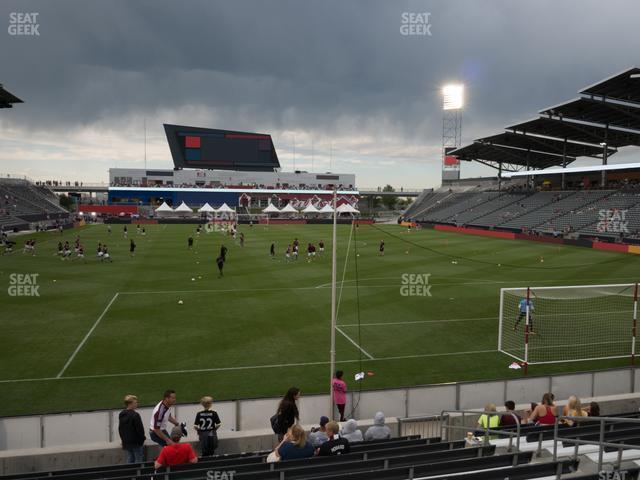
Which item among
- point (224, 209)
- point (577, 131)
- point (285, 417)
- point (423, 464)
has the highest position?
point (577, 131)

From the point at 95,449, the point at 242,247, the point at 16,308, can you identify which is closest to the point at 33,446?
the point at 95,449

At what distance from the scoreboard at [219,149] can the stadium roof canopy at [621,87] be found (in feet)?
298

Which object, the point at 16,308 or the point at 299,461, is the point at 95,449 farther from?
the point at 16,308

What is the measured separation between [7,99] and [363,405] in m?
67.0

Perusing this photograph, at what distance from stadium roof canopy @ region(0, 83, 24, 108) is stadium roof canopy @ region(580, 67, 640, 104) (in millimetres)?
63843

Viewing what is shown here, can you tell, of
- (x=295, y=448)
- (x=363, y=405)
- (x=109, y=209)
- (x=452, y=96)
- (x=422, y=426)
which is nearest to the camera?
(x=295, y=448)

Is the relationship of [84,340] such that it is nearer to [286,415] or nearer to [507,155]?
[286,415]

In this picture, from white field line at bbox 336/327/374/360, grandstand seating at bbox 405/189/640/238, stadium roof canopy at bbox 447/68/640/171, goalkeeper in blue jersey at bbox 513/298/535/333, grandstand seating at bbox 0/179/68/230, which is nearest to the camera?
white field line at bbox 336/327/374/360

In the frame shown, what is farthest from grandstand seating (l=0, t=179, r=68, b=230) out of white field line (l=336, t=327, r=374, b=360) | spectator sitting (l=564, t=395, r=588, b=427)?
spectator sitting (l=564, t=395, r=588, b=427)

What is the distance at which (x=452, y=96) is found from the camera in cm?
9512

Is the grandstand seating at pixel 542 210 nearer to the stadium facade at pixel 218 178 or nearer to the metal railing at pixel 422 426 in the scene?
the stadium facade at pixel 218 178

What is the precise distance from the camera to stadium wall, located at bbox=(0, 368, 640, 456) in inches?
398
